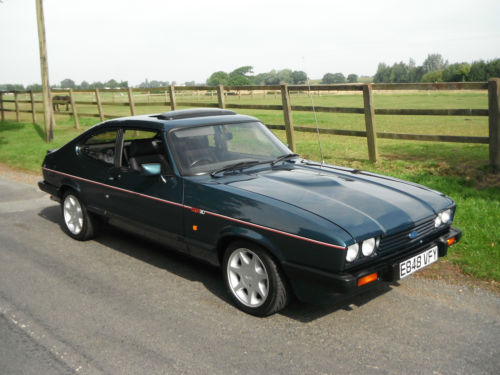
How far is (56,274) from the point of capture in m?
4.93

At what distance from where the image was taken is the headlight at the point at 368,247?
3.46 meters

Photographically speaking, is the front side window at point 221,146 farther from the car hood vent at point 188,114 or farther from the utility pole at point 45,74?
the utility pole at point 45,74

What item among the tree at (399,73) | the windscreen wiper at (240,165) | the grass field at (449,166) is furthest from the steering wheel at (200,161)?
the tree at (399,73)

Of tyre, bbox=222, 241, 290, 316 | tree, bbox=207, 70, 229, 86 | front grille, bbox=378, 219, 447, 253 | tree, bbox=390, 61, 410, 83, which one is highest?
tree, bbox=390, 61, 410, 83

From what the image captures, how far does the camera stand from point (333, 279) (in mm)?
3381

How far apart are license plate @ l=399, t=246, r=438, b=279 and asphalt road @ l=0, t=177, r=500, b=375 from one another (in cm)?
40

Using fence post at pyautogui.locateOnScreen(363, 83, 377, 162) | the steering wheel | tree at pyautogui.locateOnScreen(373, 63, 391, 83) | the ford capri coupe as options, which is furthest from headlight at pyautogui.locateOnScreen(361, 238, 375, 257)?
tree at pyautogui.locateOnScreen(373, 63, 391, 83)

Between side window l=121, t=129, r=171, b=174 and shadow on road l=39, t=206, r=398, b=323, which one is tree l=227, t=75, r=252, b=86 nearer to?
shadow on road l=39, t=206, r=398, b=323

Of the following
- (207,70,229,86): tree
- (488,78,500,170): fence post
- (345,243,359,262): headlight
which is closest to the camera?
(345,243,359,262): headlight

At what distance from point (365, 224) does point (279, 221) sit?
627 millimetres

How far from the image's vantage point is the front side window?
15.1ft

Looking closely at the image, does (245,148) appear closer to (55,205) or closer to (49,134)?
(55,205)

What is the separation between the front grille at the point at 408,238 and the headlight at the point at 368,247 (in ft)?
0.31

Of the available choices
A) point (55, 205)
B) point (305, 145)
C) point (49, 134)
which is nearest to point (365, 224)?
point (55, 205)
